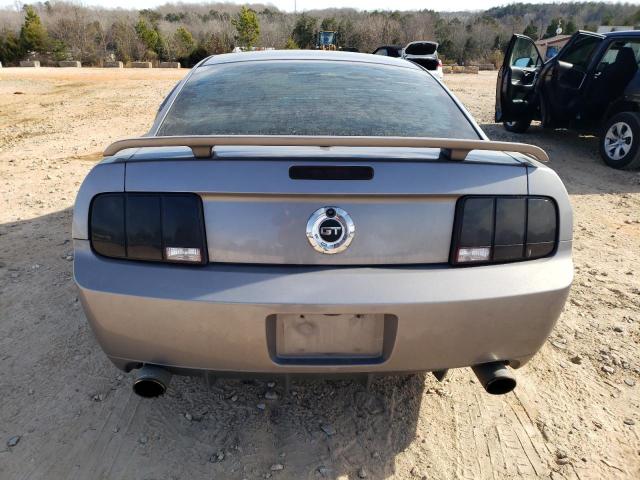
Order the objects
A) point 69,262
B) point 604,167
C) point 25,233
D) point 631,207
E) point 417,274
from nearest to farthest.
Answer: point 417,274 → point 69,262 → point 25,233 → point 631,207 → point 604,167

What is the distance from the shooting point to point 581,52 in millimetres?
7379

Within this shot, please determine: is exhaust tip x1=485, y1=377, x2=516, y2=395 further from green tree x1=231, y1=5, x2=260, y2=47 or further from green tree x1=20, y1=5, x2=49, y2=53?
green tree x1=231, y1=5, x2=260, y2=47

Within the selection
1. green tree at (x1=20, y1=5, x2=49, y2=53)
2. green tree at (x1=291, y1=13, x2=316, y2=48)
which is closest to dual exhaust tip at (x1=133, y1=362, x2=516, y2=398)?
green tree at (x1=20, y1=5, x2=49, y2=53)

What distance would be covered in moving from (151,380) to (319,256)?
807mm

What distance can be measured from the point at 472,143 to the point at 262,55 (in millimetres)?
1805

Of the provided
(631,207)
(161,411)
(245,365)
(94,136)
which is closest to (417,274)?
(245,365)

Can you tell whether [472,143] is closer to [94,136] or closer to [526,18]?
[94,136]

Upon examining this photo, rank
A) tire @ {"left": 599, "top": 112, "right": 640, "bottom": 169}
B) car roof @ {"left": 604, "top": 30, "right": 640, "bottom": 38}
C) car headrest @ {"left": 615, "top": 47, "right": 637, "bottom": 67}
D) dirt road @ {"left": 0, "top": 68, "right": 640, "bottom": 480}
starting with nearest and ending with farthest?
1. dirt road @ {"left": 0, "top": 68, "right": 640, "bottom": 480}
2. tire @ {"left": 599, "top": 112, "right": 640, "bottom": 169}
3. car headrest @ {"left": 615, "top": 47, "right": 637, "bottom": 67}
4. car roof @ {"left": 604, "top": 30, "right": 640, "bottom": 38}

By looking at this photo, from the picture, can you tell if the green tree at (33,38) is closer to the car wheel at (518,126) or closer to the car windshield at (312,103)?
the car wheel at (518,126)

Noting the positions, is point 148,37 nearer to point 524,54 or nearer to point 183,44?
point 183,44

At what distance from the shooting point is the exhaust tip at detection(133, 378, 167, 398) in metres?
1.77

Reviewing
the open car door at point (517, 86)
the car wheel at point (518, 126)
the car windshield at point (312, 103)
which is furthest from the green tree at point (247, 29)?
the car windshield at point (312, 103)

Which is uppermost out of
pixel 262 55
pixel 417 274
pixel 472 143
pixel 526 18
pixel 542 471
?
pixel 526 18

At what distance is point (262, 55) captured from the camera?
2.98 m
